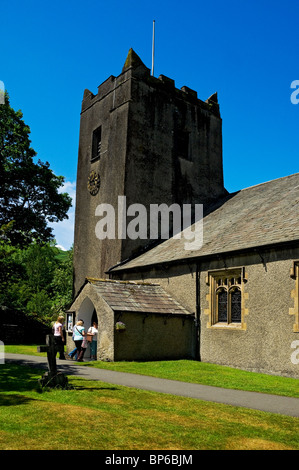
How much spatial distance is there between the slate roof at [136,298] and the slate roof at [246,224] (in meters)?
1.75

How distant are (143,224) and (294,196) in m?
8.93

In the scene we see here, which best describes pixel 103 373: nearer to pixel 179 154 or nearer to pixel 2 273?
pixel 2 273

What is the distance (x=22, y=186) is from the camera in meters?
29.8

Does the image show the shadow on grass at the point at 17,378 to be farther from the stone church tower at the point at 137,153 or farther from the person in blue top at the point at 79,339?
the stone church tower at the point at 137,153

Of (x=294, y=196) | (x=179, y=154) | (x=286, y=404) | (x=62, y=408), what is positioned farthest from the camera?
(x=179, y=154)

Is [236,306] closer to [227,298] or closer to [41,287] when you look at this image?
[227,298]

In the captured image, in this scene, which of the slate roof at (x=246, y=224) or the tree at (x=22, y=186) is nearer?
the slate roof at (x=246, y=224)

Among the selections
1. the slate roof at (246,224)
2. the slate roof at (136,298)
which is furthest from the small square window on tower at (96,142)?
the slate roof at (136,298)

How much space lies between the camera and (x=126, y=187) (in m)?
23.6

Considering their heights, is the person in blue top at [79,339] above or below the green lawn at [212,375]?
above

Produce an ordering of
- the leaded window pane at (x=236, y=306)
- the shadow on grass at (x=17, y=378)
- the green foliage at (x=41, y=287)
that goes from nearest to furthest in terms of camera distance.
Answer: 1. the shadow on grass at (x=17, y=378)
2. the leaded window pane at (x=236, y=306)
3. the green foliage at (x=41, y=287)

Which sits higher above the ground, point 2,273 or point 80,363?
point 2,273

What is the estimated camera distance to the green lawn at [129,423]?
218 inches
